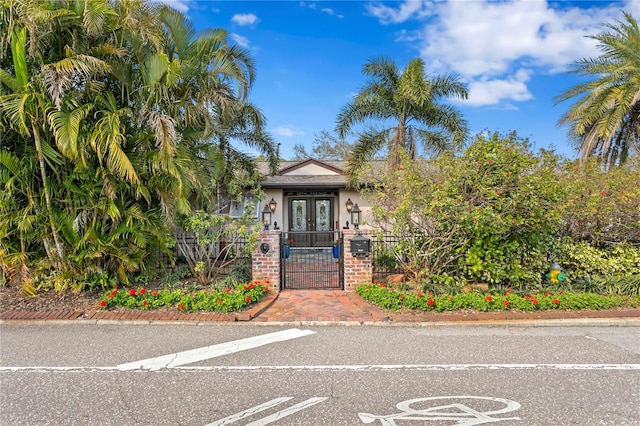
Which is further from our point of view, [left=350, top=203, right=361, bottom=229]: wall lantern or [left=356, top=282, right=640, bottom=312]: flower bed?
[left=350, top=203, right=361, bottom=229]: wall lantern

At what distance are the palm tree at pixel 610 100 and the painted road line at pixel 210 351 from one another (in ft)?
39.4

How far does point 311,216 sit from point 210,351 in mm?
10432

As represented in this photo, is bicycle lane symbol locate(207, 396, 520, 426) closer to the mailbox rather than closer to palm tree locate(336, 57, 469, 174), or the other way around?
the mailbox

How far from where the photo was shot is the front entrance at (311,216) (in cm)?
1434

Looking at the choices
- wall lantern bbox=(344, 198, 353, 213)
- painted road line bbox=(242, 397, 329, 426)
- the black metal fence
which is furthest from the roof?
painted road line bbox=(242, 397, 329, 426)

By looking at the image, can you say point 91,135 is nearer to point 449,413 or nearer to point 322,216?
point 449,413

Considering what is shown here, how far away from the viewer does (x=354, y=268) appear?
6.98 m

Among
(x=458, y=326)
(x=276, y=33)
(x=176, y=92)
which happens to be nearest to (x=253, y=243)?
(x=176, y=92)

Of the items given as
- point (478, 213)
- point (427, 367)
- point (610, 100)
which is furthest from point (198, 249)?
point (610, 100)

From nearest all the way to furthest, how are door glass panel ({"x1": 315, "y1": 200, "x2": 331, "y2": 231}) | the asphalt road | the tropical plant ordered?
the asphalt road
the tropical plant
door glass panel ({"x1": 315, "y1": 200, "x2": 331, "y2": 231})

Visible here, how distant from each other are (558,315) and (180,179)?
22.6 feet

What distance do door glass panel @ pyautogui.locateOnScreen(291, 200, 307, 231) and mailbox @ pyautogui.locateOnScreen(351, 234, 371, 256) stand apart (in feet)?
25.2

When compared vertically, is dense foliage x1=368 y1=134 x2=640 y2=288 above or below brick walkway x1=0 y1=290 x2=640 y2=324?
above

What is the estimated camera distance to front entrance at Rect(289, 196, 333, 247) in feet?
47.0
